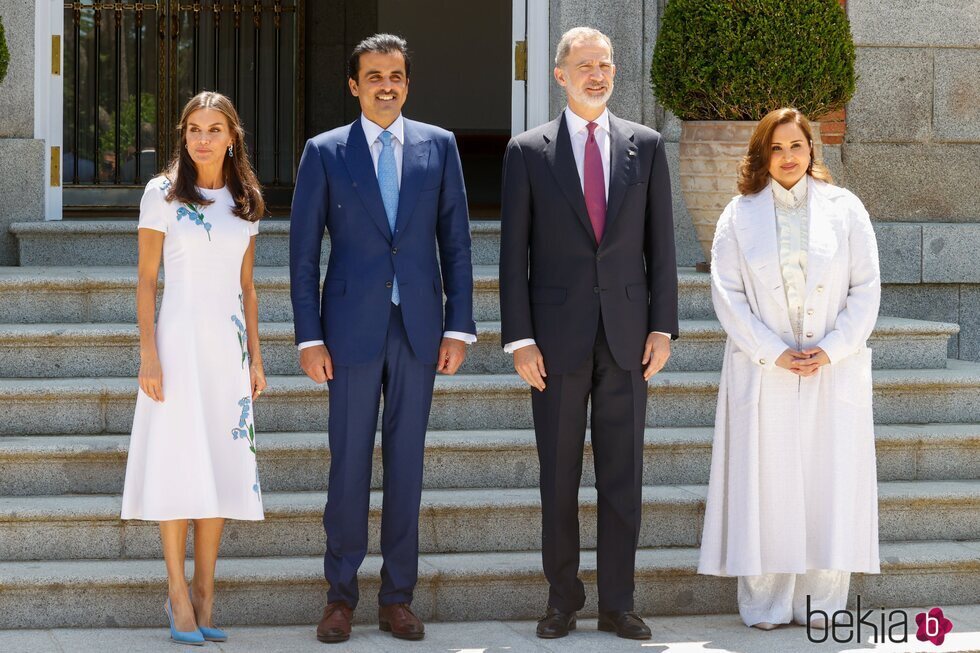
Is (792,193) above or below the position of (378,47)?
below

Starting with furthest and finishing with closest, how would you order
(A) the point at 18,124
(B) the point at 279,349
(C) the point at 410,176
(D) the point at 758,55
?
1. (A) the point at 18,124
2. (D) the point at 758,55
3. (B) the point at 279,349
4. (C) the point at 410,176

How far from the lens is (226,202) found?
477 cm

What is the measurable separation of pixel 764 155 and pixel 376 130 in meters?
1.42

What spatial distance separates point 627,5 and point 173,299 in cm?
394

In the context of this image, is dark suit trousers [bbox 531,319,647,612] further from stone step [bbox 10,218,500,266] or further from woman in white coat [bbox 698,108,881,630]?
stone step [bbox 10,218,500,266]

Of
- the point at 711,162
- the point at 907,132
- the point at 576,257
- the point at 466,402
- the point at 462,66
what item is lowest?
the point at 466,402

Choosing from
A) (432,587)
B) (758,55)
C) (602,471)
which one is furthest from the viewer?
(758,55)

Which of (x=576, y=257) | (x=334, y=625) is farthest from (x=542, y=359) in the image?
(x=334, y=625)

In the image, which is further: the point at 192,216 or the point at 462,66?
the point at 462,66

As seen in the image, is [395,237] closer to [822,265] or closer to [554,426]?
[554,426]

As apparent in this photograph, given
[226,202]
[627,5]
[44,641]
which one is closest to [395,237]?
[226,202]

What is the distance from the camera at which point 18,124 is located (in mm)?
7461

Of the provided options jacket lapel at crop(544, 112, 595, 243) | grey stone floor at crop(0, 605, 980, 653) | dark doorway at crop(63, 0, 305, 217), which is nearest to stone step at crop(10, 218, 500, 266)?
dark doorway at crop(63, 0, 305, 217)

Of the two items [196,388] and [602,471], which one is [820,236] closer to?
[602,471]
